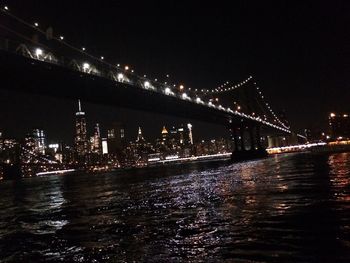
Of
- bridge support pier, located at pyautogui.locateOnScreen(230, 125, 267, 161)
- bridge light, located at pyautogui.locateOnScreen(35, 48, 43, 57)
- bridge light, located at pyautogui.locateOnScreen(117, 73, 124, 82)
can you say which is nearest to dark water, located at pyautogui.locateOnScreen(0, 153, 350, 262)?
bridge light, located at pyautogui.locateOnScreen(35, 48, 43, 57)

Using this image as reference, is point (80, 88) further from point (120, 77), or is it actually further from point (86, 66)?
point (120, 77)

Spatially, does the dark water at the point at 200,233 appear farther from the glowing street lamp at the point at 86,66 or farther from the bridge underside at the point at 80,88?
the glowing street lamp at the point at 86,66

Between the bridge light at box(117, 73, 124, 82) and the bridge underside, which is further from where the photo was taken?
the bridge light at box(117, 73, 124, 82)

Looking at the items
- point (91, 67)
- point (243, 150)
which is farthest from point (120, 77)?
point (243, 150)

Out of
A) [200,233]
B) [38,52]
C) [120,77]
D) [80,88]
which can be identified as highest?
[120,77]

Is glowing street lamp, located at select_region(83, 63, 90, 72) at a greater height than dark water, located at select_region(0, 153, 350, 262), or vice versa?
glowing street lamp, located at select_region(83, 63, 90, 72)

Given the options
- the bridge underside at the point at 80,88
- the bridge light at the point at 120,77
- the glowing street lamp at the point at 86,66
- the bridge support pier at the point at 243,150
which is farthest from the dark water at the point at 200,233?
the bridge support pier at the point at 243,150

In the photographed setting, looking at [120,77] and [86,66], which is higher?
[120,77]

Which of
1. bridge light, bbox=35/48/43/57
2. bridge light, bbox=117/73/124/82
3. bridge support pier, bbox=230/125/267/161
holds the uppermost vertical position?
bridge light, bbox=117/73/124/82

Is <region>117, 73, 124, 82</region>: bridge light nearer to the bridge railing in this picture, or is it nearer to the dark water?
the bridge railing

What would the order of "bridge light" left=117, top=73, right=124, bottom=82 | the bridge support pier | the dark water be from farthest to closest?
the bridge support pier → "bridge light" left=117, top=73, right=124, bottom=82 → the dark water

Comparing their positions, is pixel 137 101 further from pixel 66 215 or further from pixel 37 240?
pixel 37 240

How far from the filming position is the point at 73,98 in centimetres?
5347

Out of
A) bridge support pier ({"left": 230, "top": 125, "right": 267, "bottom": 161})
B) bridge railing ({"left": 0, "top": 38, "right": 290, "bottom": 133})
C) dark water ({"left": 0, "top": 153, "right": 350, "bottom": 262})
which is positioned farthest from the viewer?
bridge support pier ({"left": 230, "top": 125, "right": 267, "bottom": 161})
